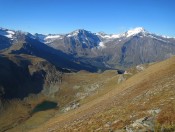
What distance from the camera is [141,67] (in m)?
189

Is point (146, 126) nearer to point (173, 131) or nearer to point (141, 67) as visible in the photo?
point (173, 131)

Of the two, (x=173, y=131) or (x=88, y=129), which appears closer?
(x=173, y=131)

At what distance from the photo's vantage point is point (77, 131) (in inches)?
1826

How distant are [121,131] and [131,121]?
9.67 ft

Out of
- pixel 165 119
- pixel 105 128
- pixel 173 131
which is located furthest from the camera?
pixel 105 128

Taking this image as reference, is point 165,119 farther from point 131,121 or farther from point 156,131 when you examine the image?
point 131,121

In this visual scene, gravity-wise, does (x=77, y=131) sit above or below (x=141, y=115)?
below

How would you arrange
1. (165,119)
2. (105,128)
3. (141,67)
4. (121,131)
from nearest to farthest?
(165,119)
(121,131)
(105,128)
(141,67)

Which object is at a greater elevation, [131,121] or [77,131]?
[131,121]

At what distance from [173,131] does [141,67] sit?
536 feet

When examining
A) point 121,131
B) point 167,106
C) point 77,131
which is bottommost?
point 77,131

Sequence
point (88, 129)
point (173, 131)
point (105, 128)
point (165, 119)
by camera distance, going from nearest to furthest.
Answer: point (173, 131) → point (165, 119) → point (105, 128) → point (88, 129)

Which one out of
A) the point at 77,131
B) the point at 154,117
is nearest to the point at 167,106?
the point at 154,117

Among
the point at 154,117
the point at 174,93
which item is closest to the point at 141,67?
the point at 174,93
